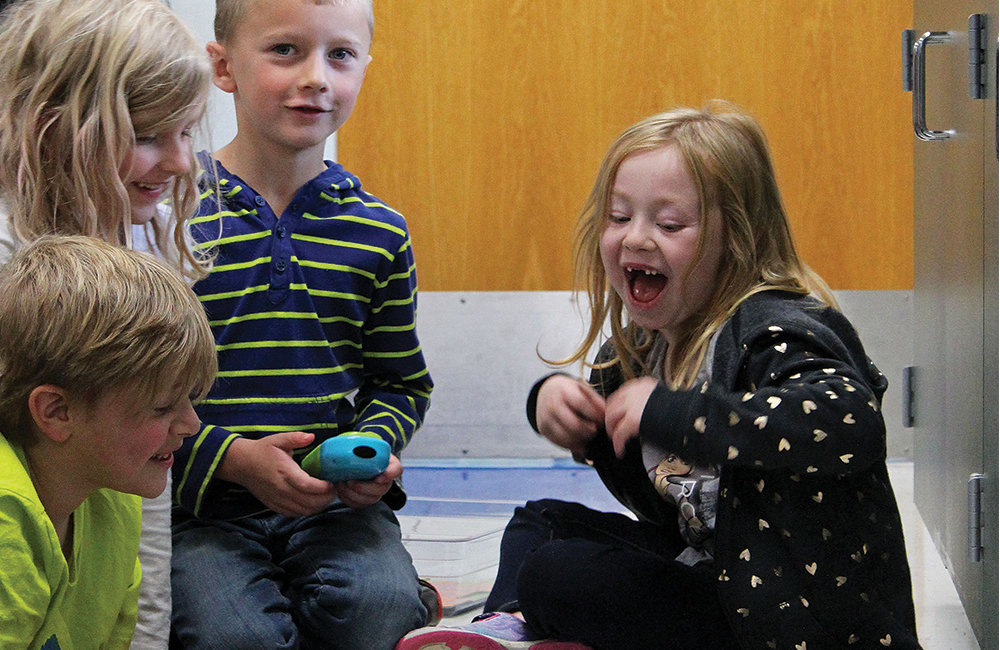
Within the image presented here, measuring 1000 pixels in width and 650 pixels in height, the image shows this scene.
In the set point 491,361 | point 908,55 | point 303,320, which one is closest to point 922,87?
point 908,55

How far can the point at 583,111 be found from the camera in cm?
230

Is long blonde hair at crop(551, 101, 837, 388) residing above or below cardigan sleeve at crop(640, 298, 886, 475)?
above

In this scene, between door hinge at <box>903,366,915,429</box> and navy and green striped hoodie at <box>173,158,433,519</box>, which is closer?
navy and green striped hoodie at <box>173,158,433,519</box>

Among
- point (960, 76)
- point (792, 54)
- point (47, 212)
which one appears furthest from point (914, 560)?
point (47, 212)

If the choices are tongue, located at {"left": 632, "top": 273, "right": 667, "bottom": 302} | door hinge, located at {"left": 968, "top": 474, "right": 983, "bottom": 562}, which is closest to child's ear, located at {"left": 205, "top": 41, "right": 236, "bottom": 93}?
tongue, located at {"left": 632, "top": 273, "right": 667, "bottom": 302}

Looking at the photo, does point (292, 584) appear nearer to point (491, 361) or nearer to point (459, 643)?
point (459, 643)

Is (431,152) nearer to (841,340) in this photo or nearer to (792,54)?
(792,54)

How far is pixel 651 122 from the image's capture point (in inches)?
47.2

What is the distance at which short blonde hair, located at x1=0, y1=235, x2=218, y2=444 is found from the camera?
0.86m

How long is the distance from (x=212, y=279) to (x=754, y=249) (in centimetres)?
60

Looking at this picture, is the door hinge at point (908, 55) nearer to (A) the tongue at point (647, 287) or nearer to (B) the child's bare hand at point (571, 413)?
(A) the tongue at point (647, 287)

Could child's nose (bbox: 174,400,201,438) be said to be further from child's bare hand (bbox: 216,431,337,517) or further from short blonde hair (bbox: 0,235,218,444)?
child's bare hand (bbox: 216,431,337,517)

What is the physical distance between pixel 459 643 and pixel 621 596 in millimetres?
182

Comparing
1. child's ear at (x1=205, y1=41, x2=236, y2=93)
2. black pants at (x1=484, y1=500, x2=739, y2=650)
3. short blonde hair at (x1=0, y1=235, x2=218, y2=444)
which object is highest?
child's ear at (x1=205, y1=41, x2=236, y2=93)
